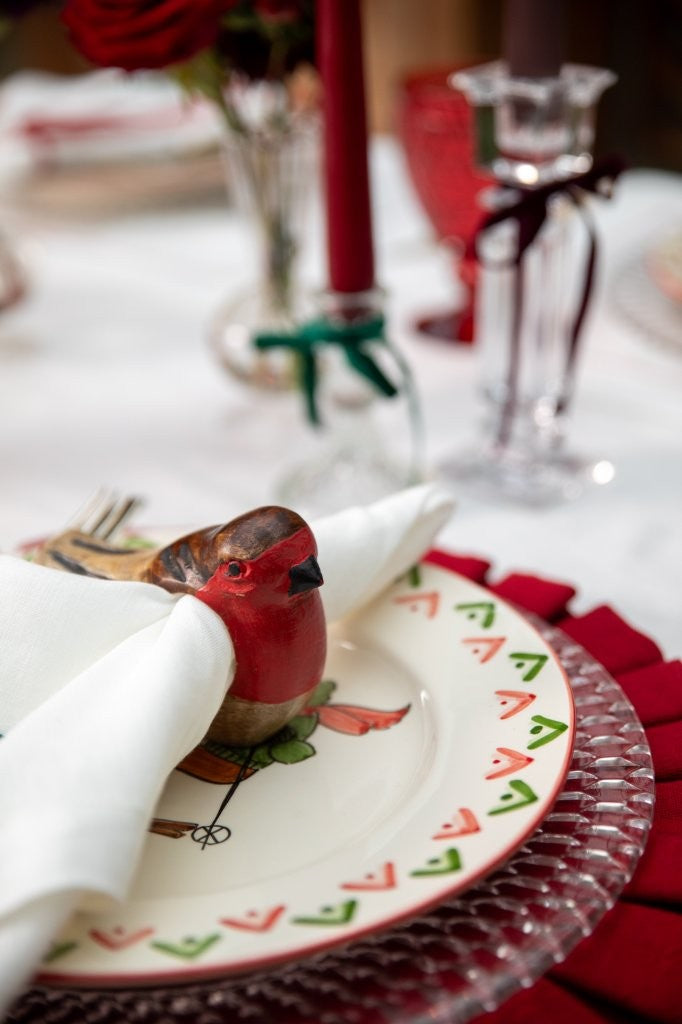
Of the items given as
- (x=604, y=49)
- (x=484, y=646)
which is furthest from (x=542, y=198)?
(x=604, y=49)

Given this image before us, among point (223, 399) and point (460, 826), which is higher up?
point (460, 826)

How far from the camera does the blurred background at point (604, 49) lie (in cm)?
235

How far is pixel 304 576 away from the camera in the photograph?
0.38 meters

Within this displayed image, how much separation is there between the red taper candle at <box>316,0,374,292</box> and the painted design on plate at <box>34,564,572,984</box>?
0.23 metres

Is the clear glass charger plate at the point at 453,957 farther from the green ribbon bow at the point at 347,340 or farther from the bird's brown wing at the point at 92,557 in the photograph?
the green ribbon bow at the point at 347,340

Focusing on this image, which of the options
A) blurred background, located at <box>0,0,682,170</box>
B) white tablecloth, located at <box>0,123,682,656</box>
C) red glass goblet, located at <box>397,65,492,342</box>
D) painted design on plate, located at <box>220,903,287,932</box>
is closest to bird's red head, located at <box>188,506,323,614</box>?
painted design on plate, located at <box>220,903,287,932</box>

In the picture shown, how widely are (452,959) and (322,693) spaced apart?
0.15 m

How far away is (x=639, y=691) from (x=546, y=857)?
0.12m

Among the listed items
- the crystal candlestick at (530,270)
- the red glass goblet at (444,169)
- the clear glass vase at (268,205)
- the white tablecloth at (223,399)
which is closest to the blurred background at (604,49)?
the white tablecloth at (223,399)

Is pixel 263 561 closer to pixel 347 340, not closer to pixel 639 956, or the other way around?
pixel 639 956

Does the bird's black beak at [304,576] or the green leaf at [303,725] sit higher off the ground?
the bird's black beak at [304,576]

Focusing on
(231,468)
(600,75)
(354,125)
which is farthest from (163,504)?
(600,75)

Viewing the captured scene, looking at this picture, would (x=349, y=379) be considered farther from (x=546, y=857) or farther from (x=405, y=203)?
(x=405, y=203)

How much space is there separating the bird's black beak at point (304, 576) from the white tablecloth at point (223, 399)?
0.25 meters
